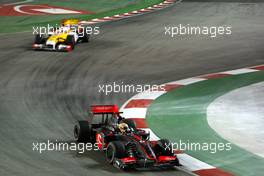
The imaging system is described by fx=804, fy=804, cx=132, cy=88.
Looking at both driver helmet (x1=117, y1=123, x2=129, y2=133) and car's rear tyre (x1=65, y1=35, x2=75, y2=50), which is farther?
car's rear tyre (x1=65, y1=35, x2=75, y2=50)

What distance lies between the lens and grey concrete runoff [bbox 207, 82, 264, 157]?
13359mm

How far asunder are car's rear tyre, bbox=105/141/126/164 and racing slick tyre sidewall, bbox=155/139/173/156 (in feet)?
1.82

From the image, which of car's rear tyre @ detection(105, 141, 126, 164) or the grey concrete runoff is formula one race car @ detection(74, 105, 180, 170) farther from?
the grey concrete runoff

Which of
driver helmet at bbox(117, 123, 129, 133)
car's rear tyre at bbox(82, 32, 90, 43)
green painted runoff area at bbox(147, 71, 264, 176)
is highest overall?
car's rear tyre at bbox(82, 32, 90, 43)

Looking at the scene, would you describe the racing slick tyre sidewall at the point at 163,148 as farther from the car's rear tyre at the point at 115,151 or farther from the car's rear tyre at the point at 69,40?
the car's rear tyre at the point at 69,40

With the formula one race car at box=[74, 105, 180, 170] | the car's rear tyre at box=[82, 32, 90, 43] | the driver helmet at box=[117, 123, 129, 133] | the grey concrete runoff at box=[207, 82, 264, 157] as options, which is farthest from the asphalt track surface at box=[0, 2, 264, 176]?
the grey concrete runoff at box=[207, 82, 264, 157]

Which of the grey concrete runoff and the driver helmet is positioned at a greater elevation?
the driver helmet

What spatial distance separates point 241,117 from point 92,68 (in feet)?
19.1

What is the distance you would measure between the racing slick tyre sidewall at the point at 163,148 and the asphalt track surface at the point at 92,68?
0.40m

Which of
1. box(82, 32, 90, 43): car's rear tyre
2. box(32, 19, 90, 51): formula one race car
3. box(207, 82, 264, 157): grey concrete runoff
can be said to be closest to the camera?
box(207, 82, 264, 157): grey concrete runoff

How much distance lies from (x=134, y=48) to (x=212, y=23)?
4.97 meters

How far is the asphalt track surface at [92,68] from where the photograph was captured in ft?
41.1

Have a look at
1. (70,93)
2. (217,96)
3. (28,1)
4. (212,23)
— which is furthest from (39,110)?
(28,1)

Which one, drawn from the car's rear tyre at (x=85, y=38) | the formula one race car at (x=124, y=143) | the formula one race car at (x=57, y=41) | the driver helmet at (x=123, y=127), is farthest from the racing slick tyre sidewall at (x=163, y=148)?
the car's rear tyre at (x=85, y=38)
